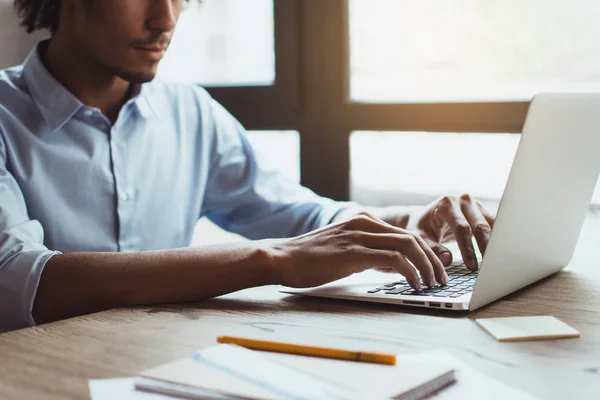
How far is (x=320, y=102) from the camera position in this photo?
6.35ft

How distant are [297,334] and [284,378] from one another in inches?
6.8

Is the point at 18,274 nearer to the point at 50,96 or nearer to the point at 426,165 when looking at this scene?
the point at 50,96

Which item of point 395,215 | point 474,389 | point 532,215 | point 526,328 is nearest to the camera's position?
point 474,389

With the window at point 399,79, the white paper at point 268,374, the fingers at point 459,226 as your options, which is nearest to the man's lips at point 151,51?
the window at point 399,79

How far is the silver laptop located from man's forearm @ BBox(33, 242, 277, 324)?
7 cm

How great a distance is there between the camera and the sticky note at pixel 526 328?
2.53 ft

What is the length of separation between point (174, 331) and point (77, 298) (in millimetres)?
224

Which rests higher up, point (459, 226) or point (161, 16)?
point (161, 16)

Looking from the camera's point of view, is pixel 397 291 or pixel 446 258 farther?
pixel 446 258

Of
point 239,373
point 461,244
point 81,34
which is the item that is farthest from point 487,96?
point 239,373

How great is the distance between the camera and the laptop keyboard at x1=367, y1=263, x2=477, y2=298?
0.91 m

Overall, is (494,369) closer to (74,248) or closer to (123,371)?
(123,371)

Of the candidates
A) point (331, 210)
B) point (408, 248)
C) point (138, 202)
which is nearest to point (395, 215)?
point (331, 210)

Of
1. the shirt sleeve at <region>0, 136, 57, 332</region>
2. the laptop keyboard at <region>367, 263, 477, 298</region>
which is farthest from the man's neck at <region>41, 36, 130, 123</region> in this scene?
the laptop keyboard at <region>367, 263, 477, 298</region>
